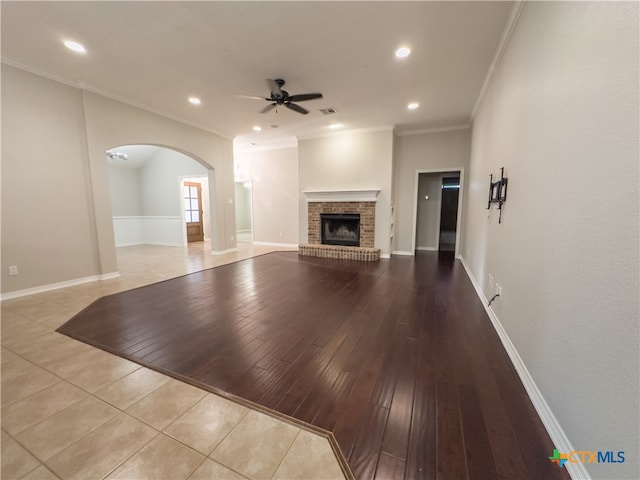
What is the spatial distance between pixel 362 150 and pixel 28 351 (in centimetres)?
604

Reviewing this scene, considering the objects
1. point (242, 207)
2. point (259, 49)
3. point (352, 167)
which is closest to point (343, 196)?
point (352, 167)

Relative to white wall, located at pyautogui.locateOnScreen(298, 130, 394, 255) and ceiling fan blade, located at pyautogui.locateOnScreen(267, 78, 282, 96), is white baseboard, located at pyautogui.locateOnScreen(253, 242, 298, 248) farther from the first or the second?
ceiling fan blade, located at pyautogui.locateOnScreen(267, 78, 282, 96)

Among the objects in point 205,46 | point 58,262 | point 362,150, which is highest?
point 205,46

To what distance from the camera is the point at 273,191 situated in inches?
293

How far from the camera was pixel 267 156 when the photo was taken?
24.4 feet

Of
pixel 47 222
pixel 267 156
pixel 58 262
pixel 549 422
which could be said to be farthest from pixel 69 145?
pixel 549 422

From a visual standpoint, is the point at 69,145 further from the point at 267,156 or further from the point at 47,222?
the point at 267,156

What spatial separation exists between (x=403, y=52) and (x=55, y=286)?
585 centimetres

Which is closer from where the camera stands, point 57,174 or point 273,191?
point 57,174

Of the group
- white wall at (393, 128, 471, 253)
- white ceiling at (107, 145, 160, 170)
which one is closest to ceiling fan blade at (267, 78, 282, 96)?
white wall at (393, 128, 471, 253)

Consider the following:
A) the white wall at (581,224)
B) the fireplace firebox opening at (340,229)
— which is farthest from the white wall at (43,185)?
the white wall at (581,224)

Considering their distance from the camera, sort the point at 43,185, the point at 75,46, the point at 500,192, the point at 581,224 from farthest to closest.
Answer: the point at 43,185 < the point at 75,46 < the point at 500,192 < the point at 581,224

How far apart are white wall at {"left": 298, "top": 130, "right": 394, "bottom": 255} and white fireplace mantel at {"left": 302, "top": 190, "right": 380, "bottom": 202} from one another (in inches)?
7.2

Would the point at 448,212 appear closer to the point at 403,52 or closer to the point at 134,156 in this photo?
the point at 403,52
